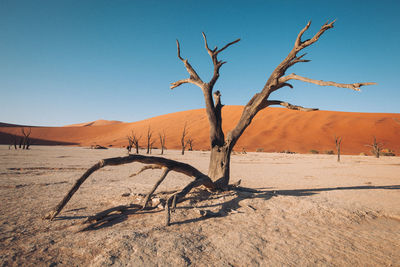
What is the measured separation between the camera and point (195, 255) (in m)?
2.10

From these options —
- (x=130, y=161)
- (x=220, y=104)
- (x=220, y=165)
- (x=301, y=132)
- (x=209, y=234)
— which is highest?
(x=301, y=132)

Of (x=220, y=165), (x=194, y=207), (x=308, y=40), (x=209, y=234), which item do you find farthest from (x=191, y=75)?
(x=209, y=234)

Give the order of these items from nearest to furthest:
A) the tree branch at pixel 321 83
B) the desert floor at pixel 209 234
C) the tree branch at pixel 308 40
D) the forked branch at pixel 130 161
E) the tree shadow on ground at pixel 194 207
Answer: the desert floor at pixel 209 234 < the forked branch at pixel 130 161 < the tree shadow on ground at pixel 194 207 < the tree branch at pixel 321 83 < the tree branch at pixel 308 40

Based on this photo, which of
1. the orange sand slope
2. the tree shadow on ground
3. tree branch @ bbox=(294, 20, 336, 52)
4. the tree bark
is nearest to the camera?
the tree shadow on ground

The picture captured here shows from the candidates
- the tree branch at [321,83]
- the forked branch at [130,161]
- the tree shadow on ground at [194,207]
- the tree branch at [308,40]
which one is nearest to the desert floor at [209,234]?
the tree shadow on ground at [194,207]

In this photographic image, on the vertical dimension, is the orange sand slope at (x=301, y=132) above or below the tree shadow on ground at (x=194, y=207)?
above

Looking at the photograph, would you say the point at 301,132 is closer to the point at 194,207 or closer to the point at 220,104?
the point at 220,104

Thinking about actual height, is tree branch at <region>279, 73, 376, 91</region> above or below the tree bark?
above

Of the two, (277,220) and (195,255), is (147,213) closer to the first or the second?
(195,255)

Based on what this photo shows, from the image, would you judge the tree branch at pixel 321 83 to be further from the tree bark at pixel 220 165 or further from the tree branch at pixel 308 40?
the tree bark at pixel 220 165

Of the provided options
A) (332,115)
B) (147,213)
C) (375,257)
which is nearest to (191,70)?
(147,213)

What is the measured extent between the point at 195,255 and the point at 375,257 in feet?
6.41

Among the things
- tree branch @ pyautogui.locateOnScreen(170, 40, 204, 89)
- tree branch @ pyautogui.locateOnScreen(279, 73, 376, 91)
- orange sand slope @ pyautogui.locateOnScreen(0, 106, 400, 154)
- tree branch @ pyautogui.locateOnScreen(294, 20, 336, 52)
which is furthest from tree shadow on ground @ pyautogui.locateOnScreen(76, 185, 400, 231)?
orange sand slope @ pyautogui.locateOnScreen(0, 106, 400, 154)

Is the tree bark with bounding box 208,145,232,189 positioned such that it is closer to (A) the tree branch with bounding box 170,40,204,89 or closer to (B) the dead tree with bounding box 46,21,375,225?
(B) the dead tree with bounding box 46,21,375,225
